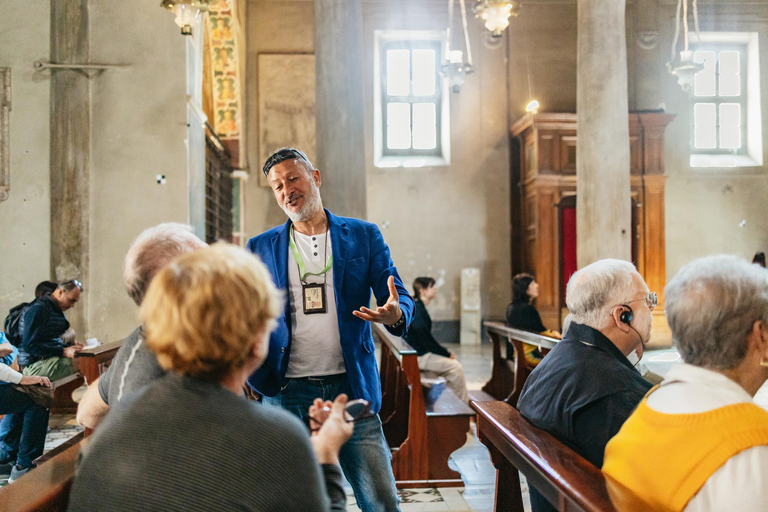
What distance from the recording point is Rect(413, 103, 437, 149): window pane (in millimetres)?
13133

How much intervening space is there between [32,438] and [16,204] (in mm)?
3153

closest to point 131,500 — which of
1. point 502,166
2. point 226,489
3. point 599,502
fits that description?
point 226,489

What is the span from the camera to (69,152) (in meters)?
6.68

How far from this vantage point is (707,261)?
1.51 metres

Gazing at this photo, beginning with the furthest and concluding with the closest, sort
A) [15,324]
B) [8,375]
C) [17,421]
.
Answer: [15,324] → [17,421] → [8,375]

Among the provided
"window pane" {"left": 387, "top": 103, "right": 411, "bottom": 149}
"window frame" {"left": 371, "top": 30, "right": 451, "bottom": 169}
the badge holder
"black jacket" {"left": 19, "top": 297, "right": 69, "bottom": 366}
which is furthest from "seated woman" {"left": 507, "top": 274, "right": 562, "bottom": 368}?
"window pane" {"left": 387, "top": 103, "right": 411, "bottom": 149}

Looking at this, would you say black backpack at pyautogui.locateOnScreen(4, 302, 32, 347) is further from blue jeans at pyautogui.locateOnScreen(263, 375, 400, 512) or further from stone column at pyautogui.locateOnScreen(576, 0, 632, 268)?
stone column at pyautogui.locateOnScreen(576, 0, 632, 268)

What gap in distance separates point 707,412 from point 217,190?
31.4 ft

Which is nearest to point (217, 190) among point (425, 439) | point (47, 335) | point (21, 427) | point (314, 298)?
point (47, 335)

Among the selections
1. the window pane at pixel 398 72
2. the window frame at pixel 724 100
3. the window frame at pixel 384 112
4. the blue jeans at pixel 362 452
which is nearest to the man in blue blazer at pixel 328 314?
the blue jeans at pixel 362 452

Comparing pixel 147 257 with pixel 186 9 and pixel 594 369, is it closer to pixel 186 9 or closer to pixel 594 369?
pixel 594 369

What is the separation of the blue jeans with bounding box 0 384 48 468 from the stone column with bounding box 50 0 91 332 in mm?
2258

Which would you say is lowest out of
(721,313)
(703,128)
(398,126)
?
(721,313)

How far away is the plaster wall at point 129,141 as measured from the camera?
677cm
